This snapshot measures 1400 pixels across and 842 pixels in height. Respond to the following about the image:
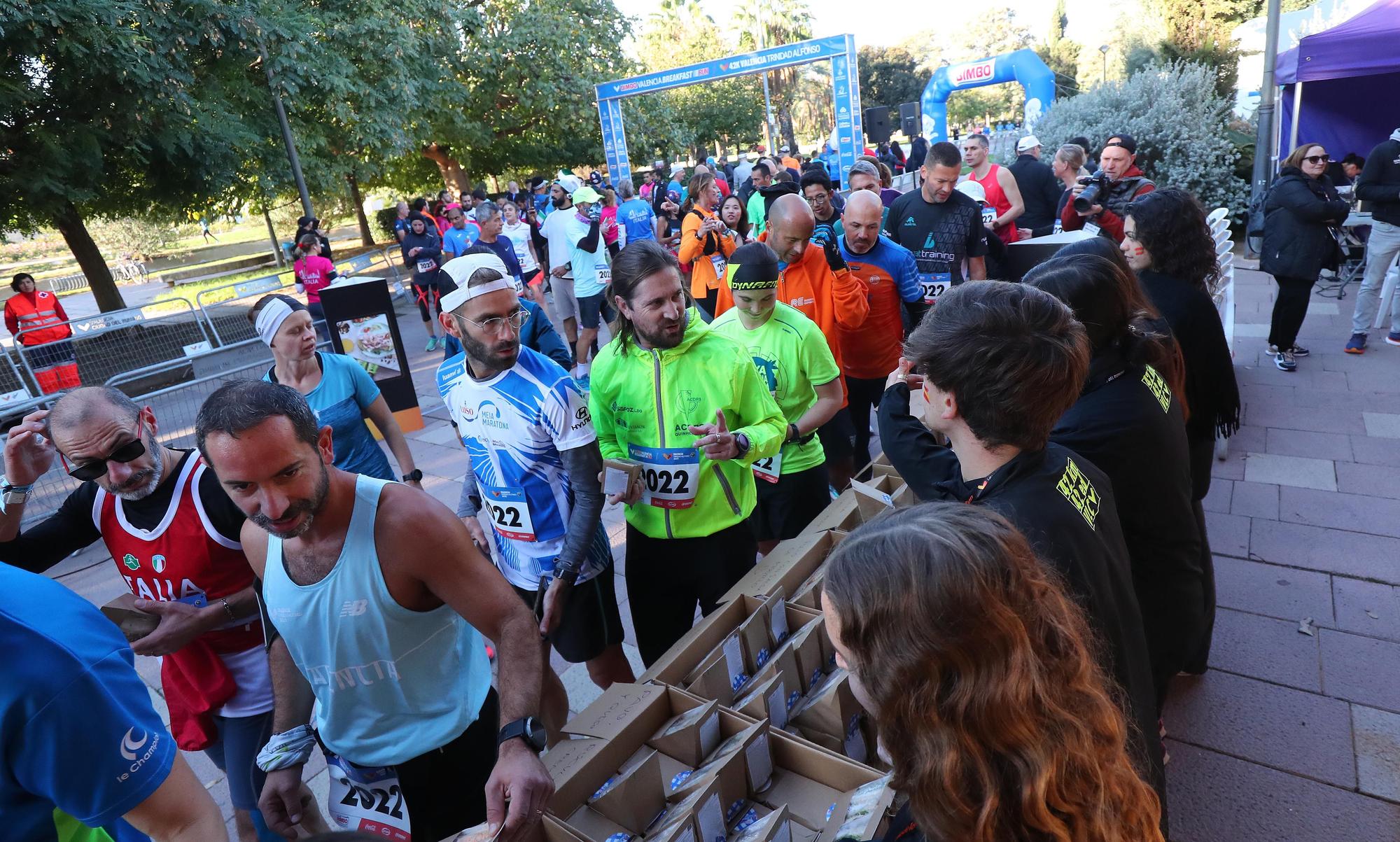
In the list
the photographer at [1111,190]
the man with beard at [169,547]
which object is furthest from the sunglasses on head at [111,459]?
the photographer at [1111,190]

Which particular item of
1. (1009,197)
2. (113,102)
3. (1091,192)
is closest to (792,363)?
(1091,192)

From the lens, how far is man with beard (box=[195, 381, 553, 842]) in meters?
1.85

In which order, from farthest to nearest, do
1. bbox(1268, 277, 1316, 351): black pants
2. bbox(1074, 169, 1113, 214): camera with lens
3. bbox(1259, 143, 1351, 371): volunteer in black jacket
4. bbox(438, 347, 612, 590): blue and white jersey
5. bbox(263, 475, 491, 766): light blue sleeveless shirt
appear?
bbox(1268, 277, 1316, 351): black pants
bbox(1259, 143, 1351, 371): volunteer in black jacket
bbox(1074, 169, 1113, 214): camera with lens
bbox(438, 347, 612, 590): blue and white jersey
bbox(263, 475, 491, 766): light blue sleeveless shirt

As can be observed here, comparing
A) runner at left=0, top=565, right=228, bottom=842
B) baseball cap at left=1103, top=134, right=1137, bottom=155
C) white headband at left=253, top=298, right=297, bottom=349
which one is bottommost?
runner at left=0, top=565, right=228, bottom=842

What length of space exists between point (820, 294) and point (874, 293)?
53cm

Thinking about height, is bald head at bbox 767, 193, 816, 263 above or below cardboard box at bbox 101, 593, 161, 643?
above

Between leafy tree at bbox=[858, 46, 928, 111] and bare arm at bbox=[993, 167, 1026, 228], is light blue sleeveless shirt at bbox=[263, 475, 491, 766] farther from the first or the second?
leafy tree at bbox=[858, 46, 928, 111]

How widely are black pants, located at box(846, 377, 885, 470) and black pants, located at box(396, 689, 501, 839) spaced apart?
3.06 metres

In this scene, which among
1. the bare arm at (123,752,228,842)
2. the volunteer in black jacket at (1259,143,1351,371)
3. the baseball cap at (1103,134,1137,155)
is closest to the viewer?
the bare arm at (123,752,228,842)

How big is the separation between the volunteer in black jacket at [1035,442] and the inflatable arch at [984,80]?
76.6ft

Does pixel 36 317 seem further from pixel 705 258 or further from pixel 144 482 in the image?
pixel 144 482

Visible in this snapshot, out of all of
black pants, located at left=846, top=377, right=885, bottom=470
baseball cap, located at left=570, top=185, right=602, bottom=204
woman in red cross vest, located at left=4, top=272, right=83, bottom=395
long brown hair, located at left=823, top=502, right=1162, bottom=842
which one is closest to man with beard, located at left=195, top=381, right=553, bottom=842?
long brown hair, located at left=823, top=502, right=1162, bottom=842

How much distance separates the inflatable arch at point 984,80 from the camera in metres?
22.4

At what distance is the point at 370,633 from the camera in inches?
77.2
